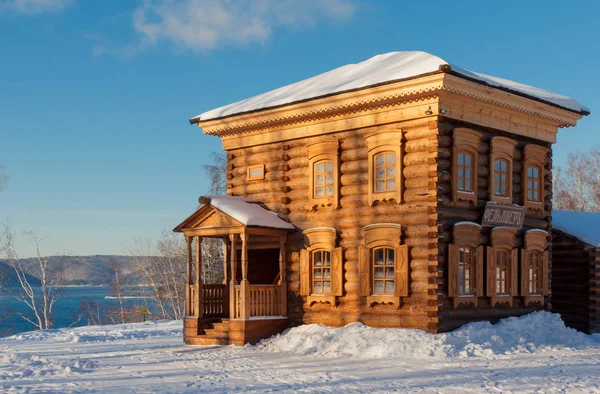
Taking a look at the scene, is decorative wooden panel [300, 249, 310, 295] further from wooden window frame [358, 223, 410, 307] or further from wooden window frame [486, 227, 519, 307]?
wooden window frame [486, 227, 519, 307]

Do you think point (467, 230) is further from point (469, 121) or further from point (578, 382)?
point (578, 382)

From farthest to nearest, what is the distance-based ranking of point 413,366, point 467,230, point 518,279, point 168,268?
point 168,268 → point 518,279 → point 467,230 → point 413,366

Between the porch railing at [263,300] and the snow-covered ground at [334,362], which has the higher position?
the porch railing at [263,300]

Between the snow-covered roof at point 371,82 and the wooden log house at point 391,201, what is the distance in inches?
3.2

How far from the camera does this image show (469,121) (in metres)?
19.8

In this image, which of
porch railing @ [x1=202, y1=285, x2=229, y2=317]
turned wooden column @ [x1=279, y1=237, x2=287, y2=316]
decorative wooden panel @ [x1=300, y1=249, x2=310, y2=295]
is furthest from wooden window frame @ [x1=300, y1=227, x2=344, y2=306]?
porch railing @ [x1=202, y1=285, x2=229, y2=317]

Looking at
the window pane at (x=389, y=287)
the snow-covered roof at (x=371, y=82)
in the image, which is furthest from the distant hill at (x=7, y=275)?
the window pane at (x=389, y=287)

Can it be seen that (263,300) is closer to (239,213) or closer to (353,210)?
(239,213)

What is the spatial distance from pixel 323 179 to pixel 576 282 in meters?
8.49

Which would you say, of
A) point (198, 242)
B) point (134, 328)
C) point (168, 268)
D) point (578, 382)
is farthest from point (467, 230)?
point (168, 268)

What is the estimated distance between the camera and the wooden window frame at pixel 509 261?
20.2 m

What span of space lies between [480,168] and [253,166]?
6.65m

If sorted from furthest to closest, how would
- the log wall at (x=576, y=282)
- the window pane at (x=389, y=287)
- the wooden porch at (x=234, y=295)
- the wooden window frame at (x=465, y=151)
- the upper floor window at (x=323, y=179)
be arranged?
the log wall at (x=576, y=282) → the upper floor window at (x=323, y=179) → the wooden porch at (x=234, y=295) → the window pane at (x=389, y=287) → the wooden window frame at (x=465, y=151)

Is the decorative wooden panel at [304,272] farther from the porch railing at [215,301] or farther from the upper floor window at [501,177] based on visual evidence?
the upper floor window at [501,177]
